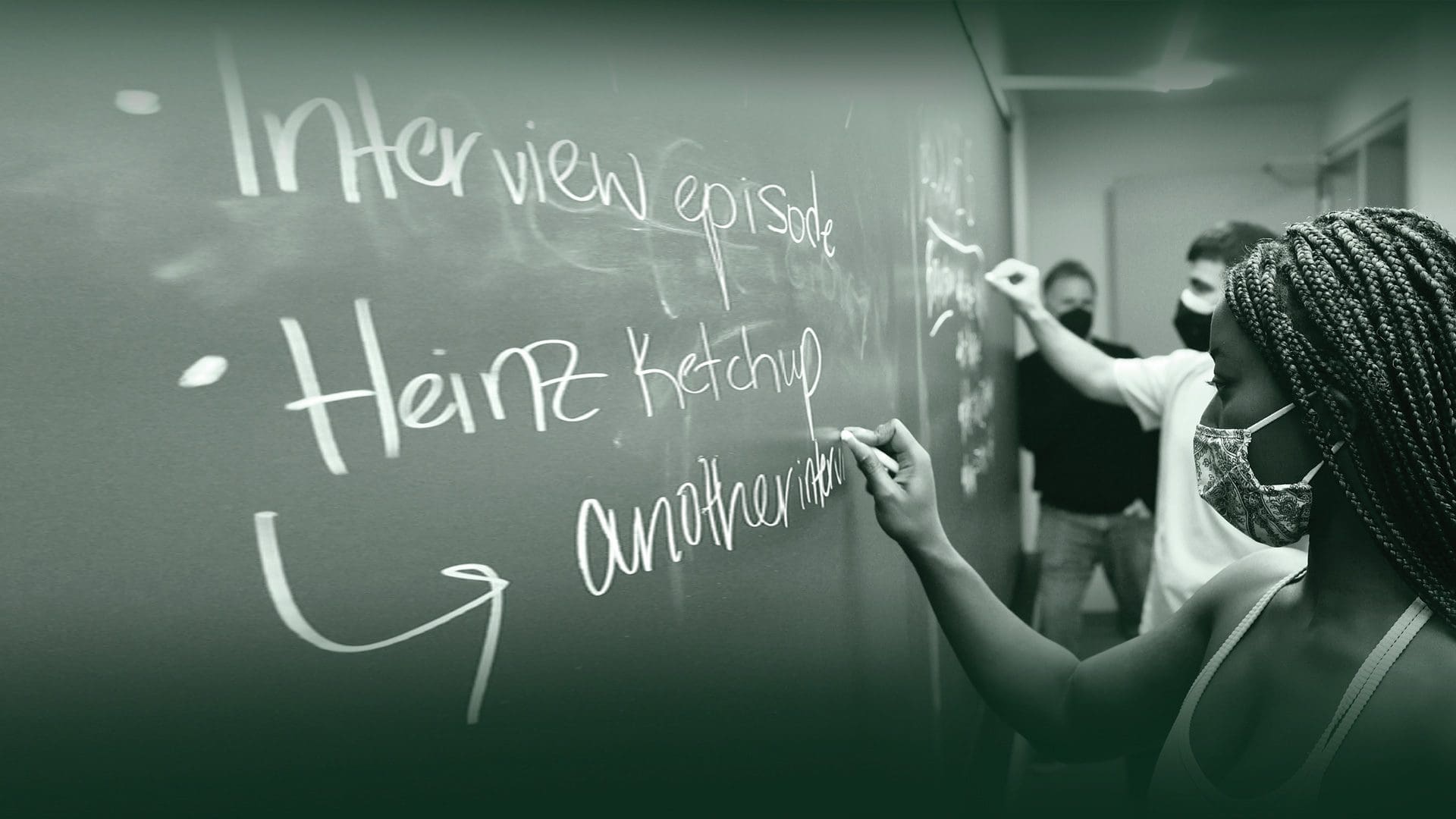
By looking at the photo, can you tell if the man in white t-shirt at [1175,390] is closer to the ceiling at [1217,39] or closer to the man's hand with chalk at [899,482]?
the man's hand with chalk at [899,482]

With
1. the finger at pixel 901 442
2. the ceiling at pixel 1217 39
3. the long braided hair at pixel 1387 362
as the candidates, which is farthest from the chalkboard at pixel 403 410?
the ceiling at pixel 1217 39

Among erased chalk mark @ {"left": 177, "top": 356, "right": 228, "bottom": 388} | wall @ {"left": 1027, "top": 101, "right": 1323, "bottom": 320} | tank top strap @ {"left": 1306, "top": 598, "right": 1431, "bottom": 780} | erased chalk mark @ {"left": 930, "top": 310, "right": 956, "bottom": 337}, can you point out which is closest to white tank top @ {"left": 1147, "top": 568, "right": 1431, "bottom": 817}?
tank top strap @ {"left": 1306, "top": 598, "right": 1431, "bottom": 780}

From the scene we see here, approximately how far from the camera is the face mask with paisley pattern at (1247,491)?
948 mm

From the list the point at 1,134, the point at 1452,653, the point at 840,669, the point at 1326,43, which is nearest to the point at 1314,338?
the point at 1452,653

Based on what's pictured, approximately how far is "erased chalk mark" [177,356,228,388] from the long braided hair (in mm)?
841

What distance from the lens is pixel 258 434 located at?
0.69 metres

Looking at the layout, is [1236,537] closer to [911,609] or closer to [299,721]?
[911,609]

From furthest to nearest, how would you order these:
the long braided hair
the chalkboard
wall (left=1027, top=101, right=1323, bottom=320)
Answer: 1. wall (left=1027, top=101, right=1323, bottom=320)
2. the long braided hair
3. the chalkboard

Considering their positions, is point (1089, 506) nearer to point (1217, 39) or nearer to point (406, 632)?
point (1217, 39)

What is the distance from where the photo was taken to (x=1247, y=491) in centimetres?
98

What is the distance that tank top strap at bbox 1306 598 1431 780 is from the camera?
845 millimetres

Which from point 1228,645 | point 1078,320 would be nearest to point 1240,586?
point 1228,645

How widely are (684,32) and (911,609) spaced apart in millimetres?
1201

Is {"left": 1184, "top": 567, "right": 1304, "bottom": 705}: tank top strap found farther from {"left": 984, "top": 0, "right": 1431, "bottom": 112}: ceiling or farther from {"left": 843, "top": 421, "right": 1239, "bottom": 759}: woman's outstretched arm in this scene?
{"left": 984, "top": 0, "right": 1431, "bottom": 112}: ceiling
